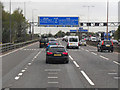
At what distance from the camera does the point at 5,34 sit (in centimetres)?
6812

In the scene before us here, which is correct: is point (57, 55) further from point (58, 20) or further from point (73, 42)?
point (58, 20)

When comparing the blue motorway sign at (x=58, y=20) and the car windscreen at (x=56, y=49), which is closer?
the car windscreen at (x=56, y=49)

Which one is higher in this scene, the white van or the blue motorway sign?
the blue motorway sign

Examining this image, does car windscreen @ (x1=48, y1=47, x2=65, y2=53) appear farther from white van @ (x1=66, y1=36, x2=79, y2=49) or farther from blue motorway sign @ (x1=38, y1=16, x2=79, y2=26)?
blue motorway sign @ (x1=38, y1=16, x2=79, y2=26)

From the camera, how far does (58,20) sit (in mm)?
71500

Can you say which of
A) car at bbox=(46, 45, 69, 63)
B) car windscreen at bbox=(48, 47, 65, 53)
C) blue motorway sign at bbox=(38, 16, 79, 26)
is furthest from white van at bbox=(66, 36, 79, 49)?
car at bbox=(46, 45, 69, 63)

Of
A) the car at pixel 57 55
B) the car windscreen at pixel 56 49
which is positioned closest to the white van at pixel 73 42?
the car windscreen at pixel 56 49

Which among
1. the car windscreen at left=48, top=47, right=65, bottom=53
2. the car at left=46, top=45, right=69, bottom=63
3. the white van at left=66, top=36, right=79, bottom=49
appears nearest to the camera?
the car at left=46, top=45, right=69, bottom=63

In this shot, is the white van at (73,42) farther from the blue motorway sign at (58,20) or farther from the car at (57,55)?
the car at (57,55)

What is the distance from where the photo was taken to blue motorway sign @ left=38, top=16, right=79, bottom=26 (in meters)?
70.8

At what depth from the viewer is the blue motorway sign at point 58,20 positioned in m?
70.8

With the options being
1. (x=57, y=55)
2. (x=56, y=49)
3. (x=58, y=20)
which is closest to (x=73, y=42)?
(x=58, y=20)

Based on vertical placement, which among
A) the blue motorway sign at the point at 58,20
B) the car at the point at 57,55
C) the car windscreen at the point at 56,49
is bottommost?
the car at the point at 57,55

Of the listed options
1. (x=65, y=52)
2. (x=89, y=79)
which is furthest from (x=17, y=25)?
(x=89, y=79)
